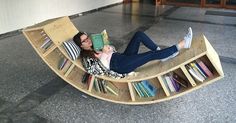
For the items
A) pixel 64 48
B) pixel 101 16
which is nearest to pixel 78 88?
pixel 64 48

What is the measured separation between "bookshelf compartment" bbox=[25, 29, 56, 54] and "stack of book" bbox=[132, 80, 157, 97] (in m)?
1.01

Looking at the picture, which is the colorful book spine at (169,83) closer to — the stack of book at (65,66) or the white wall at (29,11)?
the stack of book at (65,66)

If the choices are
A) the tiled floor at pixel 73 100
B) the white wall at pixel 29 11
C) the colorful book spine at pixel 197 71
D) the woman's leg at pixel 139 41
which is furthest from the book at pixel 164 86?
the white wall at pixel 29 11

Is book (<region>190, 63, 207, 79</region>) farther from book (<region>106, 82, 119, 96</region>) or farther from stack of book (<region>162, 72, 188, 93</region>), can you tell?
book (<region>106, 82, 119, 96</region>)

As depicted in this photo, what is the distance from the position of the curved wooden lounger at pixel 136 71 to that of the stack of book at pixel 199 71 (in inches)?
1.4

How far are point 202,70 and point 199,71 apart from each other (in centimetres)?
3

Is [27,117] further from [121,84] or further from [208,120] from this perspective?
[208,120]

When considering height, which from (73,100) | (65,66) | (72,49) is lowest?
(73,100)

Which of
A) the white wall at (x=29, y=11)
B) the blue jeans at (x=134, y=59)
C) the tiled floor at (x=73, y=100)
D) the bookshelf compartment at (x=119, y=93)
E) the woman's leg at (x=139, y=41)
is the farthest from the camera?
the white wall at (x=29, y=11)

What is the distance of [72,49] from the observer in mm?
2721

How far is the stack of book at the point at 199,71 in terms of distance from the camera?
2418mm

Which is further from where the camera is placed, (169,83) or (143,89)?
(143,89)

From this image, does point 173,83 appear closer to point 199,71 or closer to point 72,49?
point 199,71

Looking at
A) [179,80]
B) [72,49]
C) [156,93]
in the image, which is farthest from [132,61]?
[72,49]
